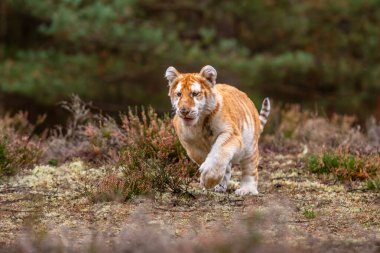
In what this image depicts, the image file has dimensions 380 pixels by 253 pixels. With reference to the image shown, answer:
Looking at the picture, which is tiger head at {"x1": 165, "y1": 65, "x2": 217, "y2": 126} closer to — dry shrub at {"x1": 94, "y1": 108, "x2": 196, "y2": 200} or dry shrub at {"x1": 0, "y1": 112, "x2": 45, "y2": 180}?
dry shrub at {"x1": 94, "y1": 108, "x2": 196, "y2": 200}

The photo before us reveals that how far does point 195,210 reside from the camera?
24.1ft

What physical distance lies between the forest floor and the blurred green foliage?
9.41 metres

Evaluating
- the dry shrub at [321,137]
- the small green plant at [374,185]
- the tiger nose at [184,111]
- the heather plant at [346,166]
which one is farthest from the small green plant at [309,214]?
the dry shrub at [321,137]

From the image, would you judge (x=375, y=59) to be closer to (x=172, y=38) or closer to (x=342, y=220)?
(x=172, y=38)

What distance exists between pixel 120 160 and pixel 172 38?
1074cm

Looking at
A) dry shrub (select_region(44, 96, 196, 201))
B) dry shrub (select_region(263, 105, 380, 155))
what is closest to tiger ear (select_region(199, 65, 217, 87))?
dry shrub (select_region(44, 96, 196, 201))

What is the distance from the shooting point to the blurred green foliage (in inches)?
734

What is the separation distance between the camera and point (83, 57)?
20.1 metres

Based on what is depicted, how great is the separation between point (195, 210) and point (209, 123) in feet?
2.78

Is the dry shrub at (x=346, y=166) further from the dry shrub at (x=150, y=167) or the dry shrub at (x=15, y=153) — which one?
the dry shrub at (x=15, y=153)

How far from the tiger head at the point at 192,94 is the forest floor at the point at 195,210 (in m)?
0.92

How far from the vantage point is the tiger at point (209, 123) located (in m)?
7.12

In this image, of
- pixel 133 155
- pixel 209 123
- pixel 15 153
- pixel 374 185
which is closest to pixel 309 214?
pixel 209 123

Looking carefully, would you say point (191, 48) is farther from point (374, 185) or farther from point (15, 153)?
point (374, 185)
